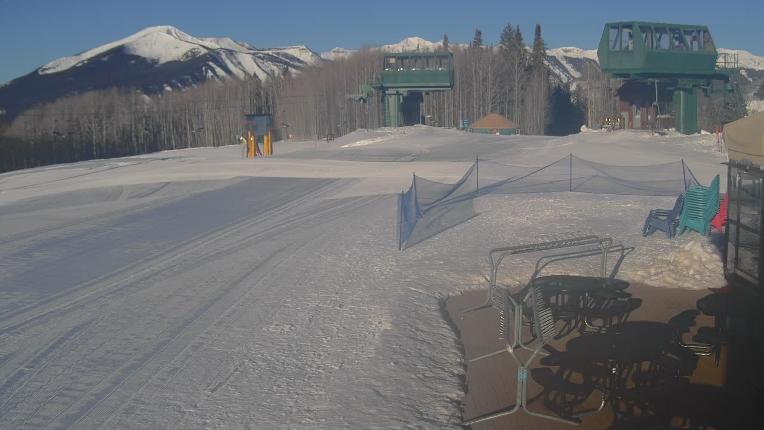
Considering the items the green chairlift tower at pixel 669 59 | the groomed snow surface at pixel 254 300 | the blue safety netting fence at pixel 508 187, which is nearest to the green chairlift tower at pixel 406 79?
the green chairlift tower at pixel 669 59

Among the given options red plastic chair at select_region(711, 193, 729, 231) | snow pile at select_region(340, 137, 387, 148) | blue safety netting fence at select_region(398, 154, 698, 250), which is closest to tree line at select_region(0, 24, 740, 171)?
snow pile at select_region(340, 137, 387, 148)

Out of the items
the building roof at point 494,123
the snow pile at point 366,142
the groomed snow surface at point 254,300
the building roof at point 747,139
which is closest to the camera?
the groomed snow surface at point 254,300

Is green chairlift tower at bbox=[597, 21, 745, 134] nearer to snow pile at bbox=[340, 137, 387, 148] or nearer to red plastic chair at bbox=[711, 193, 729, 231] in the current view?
snow pile at bbox=[340, 137, 387, 148]

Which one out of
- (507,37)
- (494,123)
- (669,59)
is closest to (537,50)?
(507,37)

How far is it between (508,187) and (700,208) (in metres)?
9.14

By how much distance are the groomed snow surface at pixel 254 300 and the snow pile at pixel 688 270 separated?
3 centimetres

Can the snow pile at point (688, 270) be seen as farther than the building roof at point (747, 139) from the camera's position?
Yes

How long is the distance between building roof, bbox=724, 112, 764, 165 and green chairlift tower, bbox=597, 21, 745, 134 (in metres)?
46.6

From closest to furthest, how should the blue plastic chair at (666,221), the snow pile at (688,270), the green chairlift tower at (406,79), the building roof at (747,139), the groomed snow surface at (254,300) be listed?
the groomed snow surface at (254,300) → the building roof at (747,139) → the snow pile at (688,270) → the blue plastic chair at (666,221) → the green chairlift tower at (406,79)

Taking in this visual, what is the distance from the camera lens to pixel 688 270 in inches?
456

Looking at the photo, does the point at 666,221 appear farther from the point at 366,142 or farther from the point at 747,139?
the point at 366,142

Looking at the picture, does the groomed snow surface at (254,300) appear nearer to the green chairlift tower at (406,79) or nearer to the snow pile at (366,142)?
the snow pile at (366,142)

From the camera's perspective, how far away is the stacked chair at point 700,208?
13617mm

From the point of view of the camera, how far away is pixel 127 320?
10.2m
